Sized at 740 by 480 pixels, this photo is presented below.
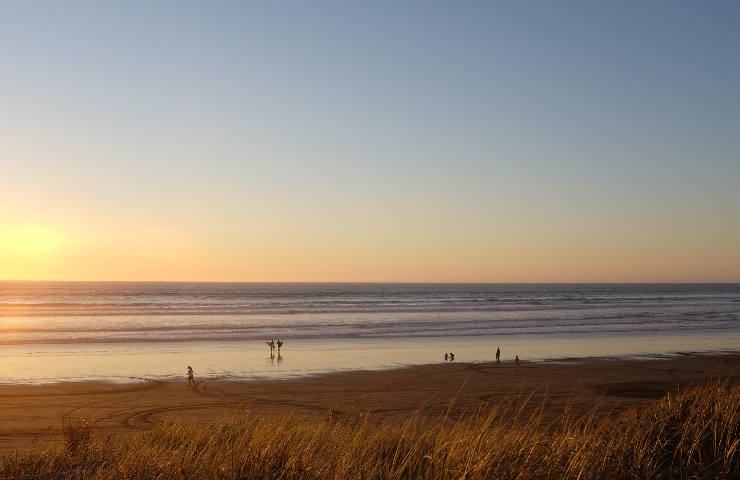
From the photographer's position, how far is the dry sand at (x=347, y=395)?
1864cm

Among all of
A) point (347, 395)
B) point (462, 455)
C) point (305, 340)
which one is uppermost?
point (462, 455)

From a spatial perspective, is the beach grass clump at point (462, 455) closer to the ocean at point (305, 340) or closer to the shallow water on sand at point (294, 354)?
the shallow water on sand at point (294, 354)

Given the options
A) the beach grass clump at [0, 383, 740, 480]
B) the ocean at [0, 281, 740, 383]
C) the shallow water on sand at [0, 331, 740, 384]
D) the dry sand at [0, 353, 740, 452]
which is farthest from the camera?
the ocean at [0, 281, 740, 383]

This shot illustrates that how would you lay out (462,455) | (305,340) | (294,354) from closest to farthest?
(462,455) < (294,354) < (305,340)

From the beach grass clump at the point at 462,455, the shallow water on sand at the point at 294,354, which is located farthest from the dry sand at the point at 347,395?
the beach grass clump at the point at 462,455

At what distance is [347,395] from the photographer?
22.5m

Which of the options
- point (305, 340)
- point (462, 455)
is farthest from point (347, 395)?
point (305, 340)

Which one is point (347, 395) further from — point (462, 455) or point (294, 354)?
point (462, 455)

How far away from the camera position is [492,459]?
600cm

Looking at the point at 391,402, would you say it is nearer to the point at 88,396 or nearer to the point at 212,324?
the point at 88,396

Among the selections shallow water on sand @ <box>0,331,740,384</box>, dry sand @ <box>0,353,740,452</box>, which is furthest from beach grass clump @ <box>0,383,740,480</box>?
shallow water on sand @ <box>0,331,740,384</box>

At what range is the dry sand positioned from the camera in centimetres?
1864

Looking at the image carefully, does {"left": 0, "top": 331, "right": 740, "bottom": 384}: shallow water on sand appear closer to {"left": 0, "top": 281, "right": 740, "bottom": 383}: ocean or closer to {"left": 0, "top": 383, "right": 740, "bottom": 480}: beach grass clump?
{"left": 0, "top": 281, "right": 740, "bottom": 383}: ocean

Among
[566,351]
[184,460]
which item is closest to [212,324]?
[566,351]
